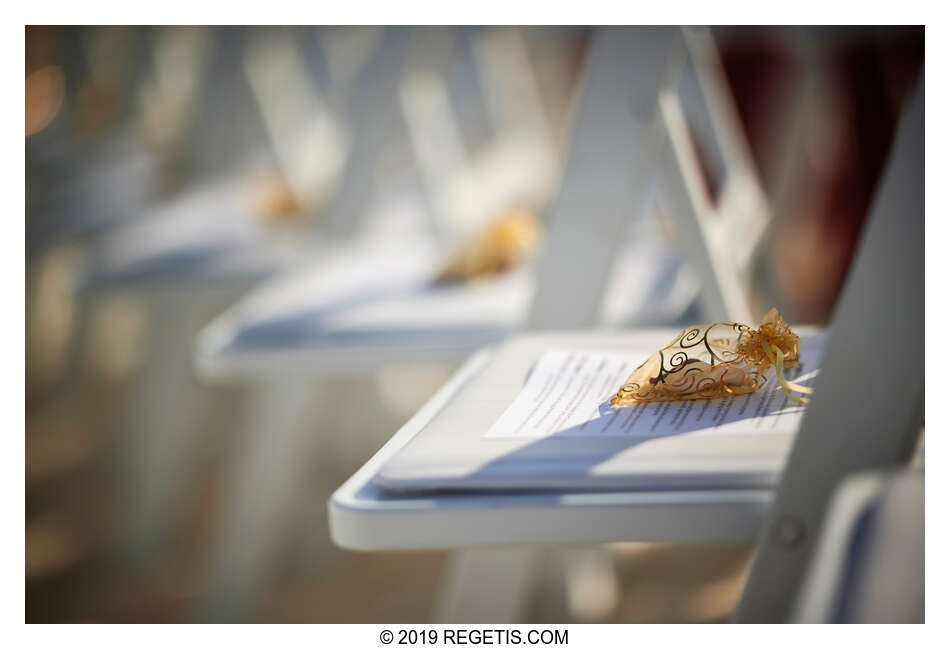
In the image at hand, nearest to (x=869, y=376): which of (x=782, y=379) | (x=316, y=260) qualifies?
(x=782, y=379)

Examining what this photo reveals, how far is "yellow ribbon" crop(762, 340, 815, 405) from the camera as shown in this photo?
1.21 feet

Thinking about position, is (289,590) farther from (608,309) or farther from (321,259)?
(608,309)

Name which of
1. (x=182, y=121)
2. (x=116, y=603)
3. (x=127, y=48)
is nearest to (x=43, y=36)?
(x=116, y=603)

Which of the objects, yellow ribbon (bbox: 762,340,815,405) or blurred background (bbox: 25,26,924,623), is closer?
yellow ribbon (bbox: 762,340,815,405)

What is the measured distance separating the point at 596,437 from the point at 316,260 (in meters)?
0.70

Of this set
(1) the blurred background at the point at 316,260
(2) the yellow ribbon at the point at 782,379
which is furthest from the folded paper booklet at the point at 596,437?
(1) the blurred background at the point at 316,260

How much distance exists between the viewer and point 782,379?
373 mm

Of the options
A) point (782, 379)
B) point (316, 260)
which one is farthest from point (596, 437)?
point (316, 260)

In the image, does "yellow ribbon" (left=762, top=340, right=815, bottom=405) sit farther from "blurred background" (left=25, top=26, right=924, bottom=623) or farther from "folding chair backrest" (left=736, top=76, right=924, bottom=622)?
"blurred background" (left=25, top=26, right=924, bottom=623)

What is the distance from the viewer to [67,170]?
1.61m

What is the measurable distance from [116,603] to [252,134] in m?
0.72

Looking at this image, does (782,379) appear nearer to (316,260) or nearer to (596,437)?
(596,437)

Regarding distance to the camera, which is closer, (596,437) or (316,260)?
(596,437)

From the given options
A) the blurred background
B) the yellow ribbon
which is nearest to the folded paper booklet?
the yellow ribbon
